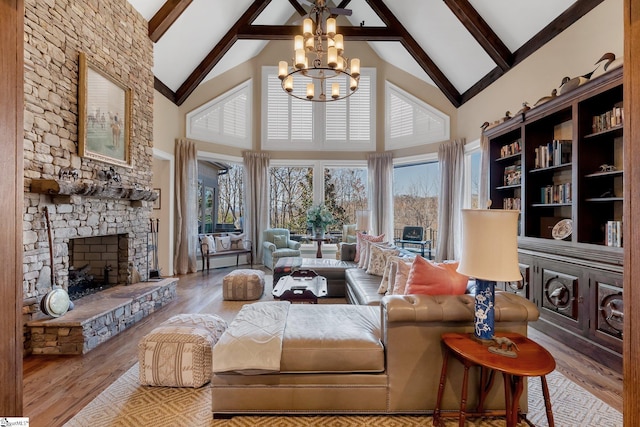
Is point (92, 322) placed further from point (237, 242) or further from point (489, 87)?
point (489, 87)

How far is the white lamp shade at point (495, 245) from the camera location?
63.1 inches

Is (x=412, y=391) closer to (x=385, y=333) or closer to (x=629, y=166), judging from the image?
(x=385, y=333)

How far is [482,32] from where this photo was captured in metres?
4.41

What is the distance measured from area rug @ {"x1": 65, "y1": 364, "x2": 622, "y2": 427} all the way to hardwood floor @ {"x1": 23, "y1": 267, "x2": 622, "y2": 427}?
4.7 inches

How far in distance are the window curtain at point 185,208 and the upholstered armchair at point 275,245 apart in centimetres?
148

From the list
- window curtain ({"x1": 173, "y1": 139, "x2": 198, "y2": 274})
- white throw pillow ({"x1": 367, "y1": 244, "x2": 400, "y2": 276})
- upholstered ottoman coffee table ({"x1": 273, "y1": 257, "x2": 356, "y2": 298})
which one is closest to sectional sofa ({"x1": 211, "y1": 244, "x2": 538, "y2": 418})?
white throw pillow ({"x1": 367, "y1": 244, "x2": 400, "y2": 276})

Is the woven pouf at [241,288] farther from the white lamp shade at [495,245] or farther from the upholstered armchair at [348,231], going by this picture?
the white lamp shade at [495,245]

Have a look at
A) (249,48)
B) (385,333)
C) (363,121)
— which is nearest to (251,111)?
(249,48)

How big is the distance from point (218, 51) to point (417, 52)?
148 inches

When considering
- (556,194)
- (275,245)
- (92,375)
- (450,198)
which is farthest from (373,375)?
(450,198)

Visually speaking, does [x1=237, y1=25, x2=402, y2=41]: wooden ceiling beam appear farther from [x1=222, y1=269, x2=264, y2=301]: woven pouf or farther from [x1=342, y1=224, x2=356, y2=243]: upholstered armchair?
[x1=222, y1=269, x2=264, y2=301]: woven pouf

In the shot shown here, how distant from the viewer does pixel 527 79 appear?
421 centimetres

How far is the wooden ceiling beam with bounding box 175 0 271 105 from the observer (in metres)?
5.55

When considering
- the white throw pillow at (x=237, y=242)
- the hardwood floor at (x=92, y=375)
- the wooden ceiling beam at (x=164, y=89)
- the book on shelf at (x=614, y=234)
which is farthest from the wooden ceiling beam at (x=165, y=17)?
the book on shelf at (x=614, y=234)
